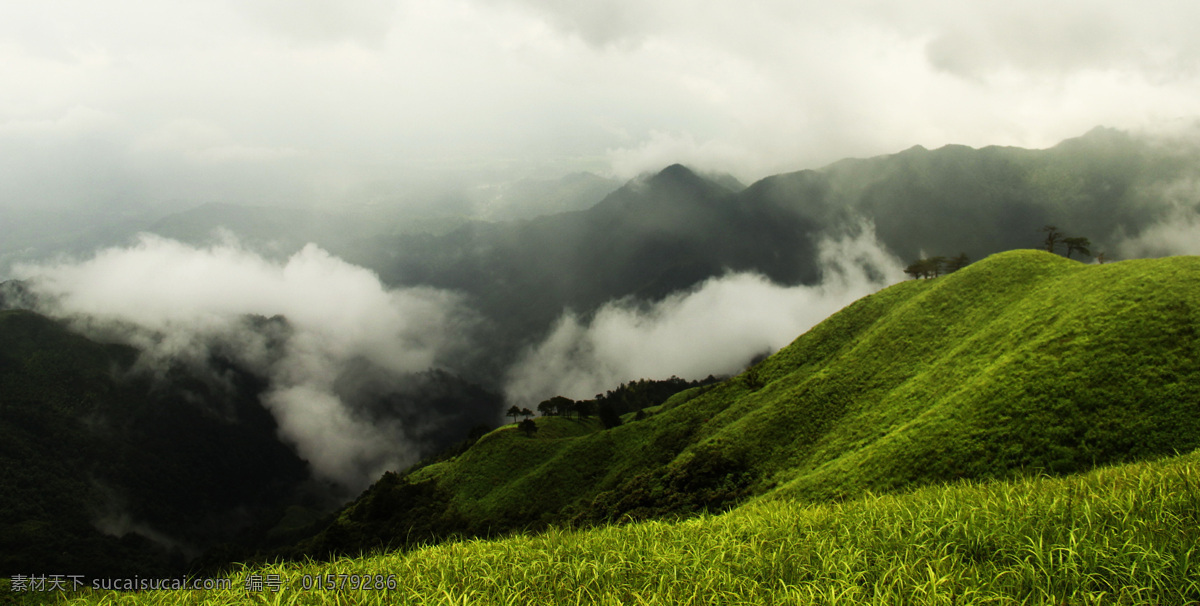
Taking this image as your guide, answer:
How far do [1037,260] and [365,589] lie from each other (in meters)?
81.7

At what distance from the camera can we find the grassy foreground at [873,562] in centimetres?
618

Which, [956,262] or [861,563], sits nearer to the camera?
[861,563]

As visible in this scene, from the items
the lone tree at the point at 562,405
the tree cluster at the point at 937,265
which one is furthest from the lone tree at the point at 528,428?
the tree cluster at the point at 937,265

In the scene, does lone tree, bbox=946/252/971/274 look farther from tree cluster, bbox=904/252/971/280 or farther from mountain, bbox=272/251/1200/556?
mountain, bbox=272/251/1200/556

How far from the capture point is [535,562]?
8516 millimetres

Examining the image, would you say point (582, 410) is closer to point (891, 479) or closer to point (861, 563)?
point (891, 479)

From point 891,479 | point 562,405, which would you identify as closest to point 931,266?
point 891,479

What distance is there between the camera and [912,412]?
4578cm

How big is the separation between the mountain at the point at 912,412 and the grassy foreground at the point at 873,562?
5.98m

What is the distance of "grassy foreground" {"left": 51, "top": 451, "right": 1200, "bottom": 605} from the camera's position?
6184 mm

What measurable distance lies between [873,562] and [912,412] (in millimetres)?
45354

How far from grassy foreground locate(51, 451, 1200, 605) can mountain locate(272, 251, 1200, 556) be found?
5.98m

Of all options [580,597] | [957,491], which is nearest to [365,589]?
[580,597]

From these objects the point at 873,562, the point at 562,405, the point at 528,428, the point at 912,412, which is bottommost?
the point at 912,412
